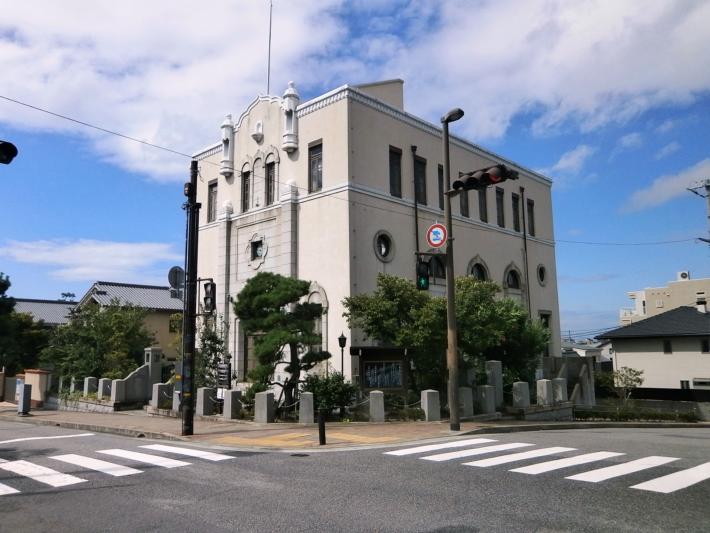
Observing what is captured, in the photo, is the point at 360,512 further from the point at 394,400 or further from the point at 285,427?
the point at 394,400

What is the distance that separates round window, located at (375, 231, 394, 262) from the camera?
25.0m

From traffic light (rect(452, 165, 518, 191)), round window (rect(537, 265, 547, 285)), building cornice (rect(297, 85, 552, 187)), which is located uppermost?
building cornice (rect(297, 85, 552, 187))

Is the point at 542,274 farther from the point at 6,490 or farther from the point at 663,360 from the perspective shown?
the point at 6,490

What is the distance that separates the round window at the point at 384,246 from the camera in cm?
2505

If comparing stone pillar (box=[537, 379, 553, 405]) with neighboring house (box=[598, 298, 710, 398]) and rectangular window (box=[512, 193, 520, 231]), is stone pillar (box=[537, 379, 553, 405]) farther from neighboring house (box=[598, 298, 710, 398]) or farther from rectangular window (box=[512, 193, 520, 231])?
neighboring house (box=[598, 298, 710, 398])

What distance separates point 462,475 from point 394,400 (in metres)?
10.6

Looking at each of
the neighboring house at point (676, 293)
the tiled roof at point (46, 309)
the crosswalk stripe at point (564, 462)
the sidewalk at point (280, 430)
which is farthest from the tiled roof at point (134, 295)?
the neighboring house at point (676, 293)

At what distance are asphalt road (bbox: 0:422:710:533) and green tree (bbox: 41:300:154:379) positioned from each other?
1570 centimetres

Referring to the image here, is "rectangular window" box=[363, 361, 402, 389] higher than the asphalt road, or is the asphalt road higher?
"rectangular window" box=[363, 361, 402, 389]

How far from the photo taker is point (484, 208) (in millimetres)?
32906

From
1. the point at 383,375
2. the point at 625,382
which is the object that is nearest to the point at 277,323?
the point at 383,375

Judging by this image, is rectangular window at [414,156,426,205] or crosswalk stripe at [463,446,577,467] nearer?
crosswalk stripe at [463,446,577,467]

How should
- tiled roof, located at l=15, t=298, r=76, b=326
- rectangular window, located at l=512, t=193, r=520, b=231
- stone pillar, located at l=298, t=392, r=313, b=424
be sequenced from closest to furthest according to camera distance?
1. stone pillar, located at l=298, t=392, r=313, b=424
2. rectangular window, located at l=512, t=193, r=520, b=231
3. tiled roof, located at l=15, t=298, r=76, b=326

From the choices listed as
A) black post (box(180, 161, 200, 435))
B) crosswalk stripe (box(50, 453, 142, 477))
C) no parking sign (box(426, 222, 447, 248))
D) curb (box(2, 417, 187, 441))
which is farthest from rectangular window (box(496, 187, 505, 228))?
crosswalk stripe (box(50, 453, 142, 477))
